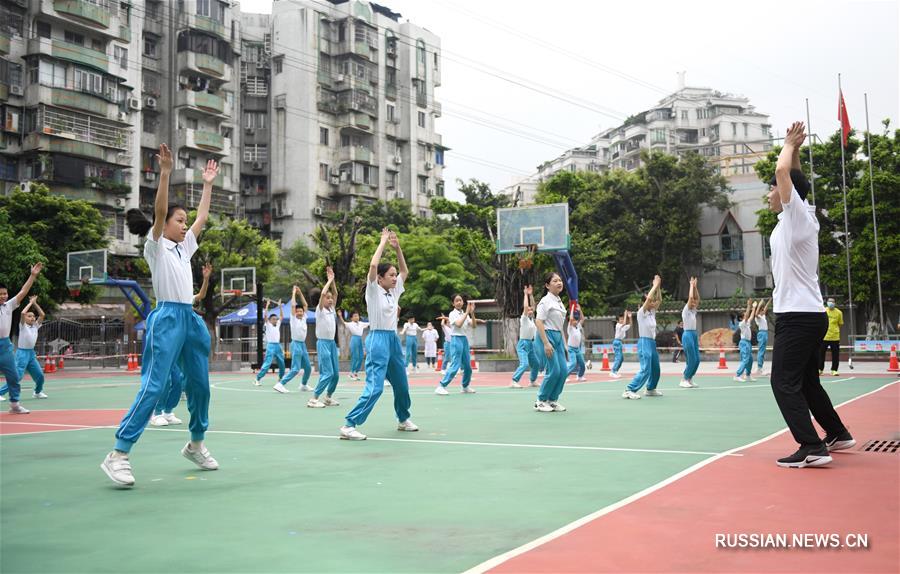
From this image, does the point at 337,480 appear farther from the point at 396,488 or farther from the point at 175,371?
the point at 175,371

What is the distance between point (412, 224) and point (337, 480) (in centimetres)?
4686

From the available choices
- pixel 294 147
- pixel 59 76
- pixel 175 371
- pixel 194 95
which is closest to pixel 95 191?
pixel 59 76

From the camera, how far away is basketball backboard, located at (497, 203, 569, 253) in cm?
2636

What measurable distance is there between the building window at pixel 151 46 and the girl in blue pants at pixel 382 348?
4817 cm

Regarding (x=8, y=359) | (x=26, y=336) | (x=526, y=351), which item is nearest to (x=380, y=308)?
(x=8, y=359)

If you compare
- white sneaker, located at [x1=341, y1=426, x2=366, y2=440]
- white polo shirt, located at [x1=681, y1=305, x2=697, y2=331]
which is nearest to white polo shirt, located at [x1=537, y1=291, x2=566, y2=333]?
white sneaker, located at [x1=341, y1=426, x2=366, y2=440]

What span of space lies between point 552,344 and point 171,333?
21.0 ft

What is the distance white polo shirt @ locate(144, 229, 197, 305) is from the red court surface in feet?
15.8

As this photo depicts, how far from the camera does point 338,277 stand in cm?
3394

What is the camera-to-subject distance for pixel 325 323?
14.7 meters

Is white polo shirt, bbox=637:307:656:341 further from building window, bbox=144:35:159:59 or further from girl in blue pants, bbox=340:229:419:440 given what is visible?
building window, bbox=144:35:159:59

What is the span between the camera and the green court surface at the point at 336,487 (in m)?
4.00

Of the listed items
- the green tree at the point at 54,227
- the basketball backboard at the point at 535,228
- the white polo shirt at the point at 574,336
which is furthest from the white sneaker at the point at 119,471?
the green tree at the point at 54,227

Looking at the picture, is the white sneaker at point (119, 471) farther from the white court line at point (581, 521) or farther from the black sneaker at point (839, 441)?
the black sneaker at point (839, 441)
